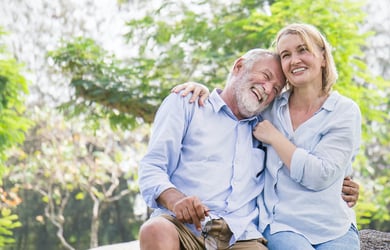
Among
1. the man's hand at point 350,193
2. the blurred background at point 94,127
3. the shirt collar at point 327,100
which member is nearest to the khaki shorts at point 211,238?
the man's hand at point 350,193

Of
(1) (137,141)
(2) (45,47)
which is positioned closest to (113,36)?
(2) (45,47)

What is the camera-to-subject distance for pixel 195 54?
710 cm

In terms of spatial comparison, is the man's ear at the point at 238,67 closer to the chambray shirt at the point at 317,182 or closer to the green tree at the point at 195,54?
the chambray shirt at the point at 317,182

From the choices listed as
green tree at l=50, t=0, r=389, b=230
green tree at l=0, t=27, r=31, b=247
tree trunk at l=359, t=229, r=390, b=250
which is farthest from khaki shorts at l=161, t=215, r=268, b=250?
green tree at l=0, t=27, r=31, b=247

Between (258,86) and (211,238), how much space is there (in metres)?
0.55

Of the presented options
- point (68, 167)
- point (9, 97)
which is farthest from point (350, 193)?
point (68, 167)

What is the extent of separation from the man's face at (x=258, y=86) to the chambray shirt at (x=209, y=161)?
2.7 inches

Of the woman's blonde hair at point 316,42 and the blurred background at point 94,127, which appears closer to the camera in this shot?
the woman's blonde hair at point 316,42

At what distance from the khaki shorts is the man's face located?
0.42 metres

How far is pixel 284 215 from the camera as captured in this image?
2.20m

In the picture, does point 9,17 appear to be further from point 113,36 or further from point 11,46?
point 113,36

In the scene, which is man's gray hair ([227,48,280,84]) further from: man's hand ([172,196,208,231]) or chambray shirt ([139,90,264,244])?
man's hand ([172,196,208,231])

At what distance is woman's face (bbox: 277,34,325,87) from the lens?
2.25 m

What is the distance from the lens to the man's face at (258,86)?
7.48ft
